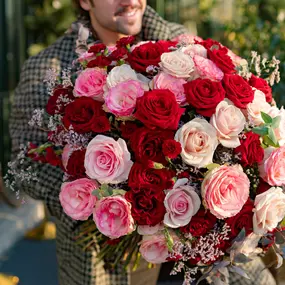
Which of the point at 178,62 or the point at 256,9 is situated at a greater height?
the point at 178,62

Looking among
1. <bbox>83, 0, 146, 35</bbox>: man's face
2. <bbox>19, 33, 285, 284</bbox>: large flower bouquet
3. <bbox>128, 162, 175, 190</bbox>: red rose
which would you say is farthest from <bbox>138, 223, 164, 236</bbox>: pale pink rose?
<bbox>83, 0, 146, 35</bbox>: man's face

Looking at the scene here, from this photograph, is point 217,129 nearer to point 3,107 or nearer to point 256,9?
point 256,9

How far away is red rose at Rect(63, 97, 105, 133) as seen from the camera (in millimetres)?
1942

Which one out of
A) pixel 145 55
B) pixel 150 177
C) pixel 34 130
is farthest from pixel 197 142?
pixel 34 130

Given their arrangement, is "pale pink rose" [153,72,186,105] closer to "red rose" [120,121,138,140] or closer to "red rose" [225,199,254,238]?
"red rose" [120,121,138,140]

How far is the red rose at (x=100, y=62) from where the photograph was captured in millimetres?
2055

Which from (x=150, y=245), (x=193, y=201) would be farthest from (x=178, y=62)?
(x=150, y=245)

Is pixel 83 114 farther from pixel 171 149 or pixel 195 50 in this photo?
pixel 195 50

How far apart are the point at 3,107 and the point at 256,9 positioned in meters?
2.70

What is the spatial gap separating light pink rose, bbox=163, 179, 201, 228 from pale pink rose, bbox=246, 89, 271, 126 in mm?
329

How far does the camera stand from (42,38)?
21.0 feet

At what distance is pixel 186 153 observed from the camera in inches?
73.2

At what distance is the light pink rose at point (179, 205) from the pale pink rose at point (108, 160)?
0.16 meters

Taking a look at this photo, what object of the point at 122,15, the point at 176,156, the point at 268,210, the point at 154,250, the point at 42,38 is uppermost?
the point at 122,15
